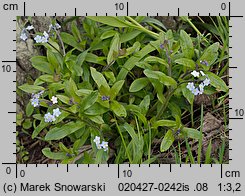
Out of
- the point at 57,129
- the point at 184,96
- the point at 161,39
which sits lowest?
the point at 57,129

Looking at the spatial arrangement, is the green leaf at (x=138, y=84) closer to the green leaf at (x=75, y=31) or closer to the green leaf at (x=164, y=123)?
the green leaf at (x=164, y=123)

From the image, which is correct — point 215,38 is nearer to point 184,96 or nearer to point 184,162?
point 184,96

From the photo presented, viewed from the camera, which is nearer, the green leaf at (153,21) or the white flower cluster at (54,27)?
the white flower cluster at (54,27)

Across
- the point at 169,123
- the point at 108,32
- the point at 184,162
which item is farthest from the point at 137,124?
the point at 108,32

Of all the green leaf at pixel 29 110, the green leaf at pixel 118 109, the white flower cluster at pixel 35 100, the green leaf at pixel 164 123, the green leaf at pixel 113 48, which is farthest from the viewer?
the green leaf at pixel 29 110

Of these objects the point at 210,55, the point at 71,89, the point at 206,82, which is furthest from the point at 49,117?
the point at 210,55

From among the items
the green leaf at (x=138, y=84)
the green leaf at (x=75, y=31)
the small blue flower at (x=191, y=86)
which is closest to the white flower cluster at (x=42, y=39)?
the green leaf at (x=75, y=31)

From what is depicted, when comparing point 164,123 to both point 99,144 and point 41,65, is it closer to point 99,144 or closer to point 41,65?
point 99,144
